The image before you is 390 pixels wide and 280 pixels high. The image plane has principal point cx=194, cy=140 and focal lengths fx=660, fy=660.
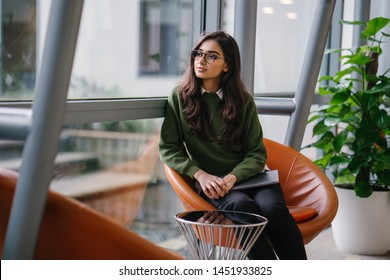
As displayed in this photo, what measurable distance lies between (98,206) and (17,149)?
650 mm

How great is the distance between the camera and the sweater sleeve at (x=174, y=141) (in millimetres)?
3293

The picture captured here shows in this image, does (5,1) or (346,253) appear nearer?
(5,1)

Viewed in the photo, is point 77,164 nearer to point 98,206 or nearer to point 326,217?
point 98,206

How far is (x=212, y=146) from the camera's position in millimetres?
3406

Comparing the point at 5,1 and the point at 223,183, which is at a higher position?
the point at 5,1

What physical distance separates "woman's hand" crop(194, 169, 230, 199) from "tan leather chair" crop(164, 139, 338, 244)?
0.06m

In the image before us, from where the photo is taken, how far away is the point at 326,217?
3.35 m

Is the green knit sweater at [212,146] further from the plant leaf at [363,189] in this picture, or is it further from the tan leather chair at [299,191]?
the plant leaf at [363,189]

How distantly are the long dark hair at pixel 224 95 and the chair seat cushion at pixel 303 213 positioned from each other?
0.48m

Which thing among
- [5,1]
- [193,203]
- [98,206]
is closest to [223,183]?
[193,203]

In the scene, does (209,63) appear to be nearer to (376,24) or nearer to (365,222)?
(376,24)

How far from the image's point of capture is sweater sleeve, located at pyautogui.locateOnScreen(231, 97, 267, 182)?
3.35 m

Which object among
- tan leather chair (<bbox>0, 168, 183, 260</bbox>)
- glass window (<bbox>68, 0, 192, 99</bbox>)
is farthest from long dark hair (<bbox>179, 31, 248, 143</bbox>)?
tan leather chair (<bbox>0, 168, 183, 260</bbox>)
